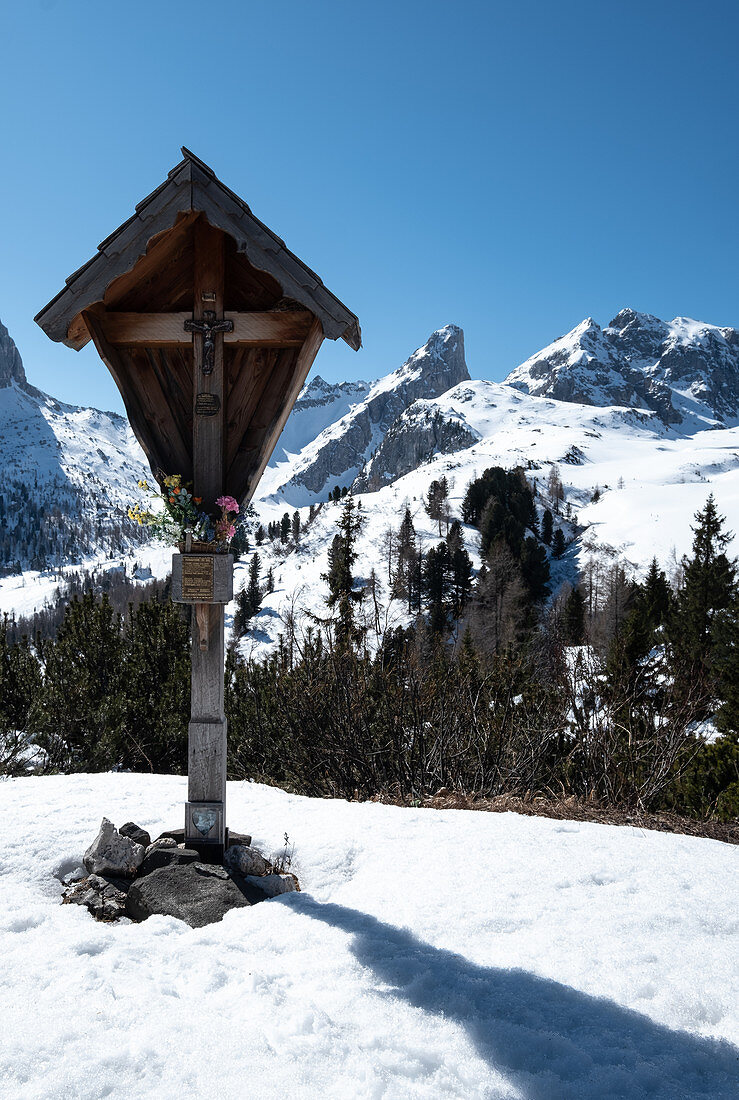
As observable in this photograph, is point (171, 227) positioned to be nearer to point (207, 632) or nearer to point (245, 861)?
point (207, 632)

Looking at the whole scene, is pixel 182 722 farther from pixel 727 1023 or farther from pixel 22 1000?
pixel 727 1023

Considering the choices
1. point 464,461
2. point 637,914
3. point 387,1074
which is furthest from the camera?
point 464,461

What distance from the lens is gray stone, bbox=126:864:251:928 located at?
325 cm

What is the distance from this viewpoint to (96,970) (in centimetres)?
263

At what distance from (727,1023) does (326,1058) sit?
1608 mm

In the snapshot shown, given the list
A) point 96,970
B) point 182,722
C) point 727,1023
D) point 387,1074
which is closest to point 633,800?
point 727,1023

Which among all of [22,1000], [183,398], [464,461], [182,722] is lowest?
[182,722]

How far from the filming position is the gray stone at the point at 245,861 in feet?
12.4

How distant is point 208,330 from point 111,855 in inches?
130

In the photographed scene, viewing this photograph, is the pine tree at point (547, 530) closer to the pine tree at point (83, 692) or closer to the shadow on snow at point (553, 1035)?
the pine tree at point (83, 692)

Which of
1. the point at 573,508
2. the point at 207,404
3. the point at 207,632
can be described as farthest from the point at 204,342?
the point at 573,508

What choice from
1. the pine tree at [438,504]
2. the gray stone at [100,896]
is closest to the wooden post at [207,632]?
the gray stone at [100,896]

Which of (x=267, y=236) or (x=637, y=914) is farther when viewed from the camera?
(x=267, y=236)

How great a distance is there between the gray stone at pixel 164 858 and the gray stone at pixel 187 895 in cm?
7
